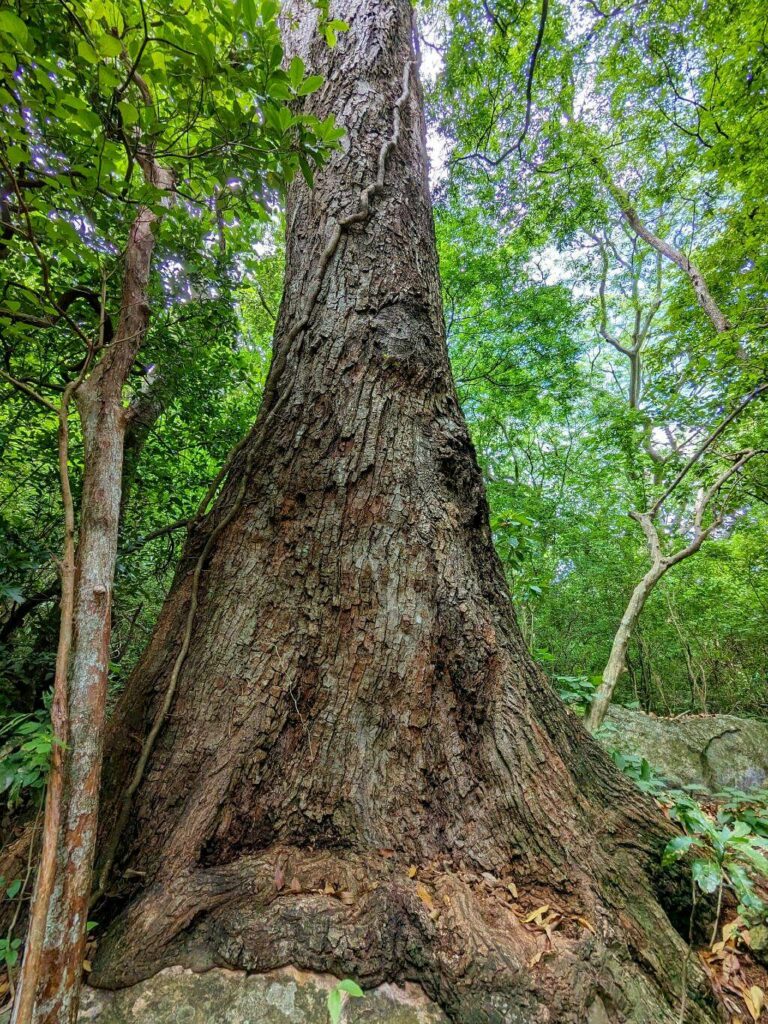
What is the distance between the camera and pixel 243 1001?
924 mm

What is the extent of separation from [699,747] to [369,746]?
4279mm

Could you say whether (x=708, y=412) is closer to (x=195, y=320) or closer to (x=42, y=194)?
(x=195, y=320)

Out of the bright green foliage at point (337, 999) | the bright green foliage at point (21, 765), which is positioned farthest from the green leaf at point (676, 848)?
the bright green foliage at point (21, 765)

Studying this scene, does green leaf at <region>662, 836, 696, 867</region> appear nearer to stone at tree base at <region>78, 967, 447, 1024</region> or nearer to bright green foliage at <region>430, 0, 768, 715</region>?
stone at tree base at <region>78, 967, 447, 1024</region>

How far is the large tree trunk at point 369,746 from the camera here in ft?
3.36

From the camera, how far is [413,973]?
39.6 inches

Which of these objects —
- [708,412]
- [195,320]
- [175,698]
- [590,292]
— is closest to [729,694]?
[708,412]

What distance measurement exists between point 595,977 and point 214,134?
2492 mm

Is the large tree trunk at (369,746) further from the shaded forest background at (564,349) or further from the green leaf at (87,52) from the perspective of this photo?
the shaded forest background at (564,349)

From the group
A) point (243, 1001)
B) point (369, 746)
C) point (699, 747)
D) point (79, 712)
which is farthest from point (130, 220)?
point (699, 747)

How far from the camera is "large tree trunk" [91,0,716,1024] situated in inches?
40.4

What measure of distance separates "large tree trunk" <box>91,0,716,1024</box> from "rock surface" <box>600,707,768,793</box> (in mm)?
2876

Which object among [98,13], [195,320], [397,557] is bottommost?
[397,557]

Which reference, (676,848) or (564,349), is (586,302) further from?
(676,848)
